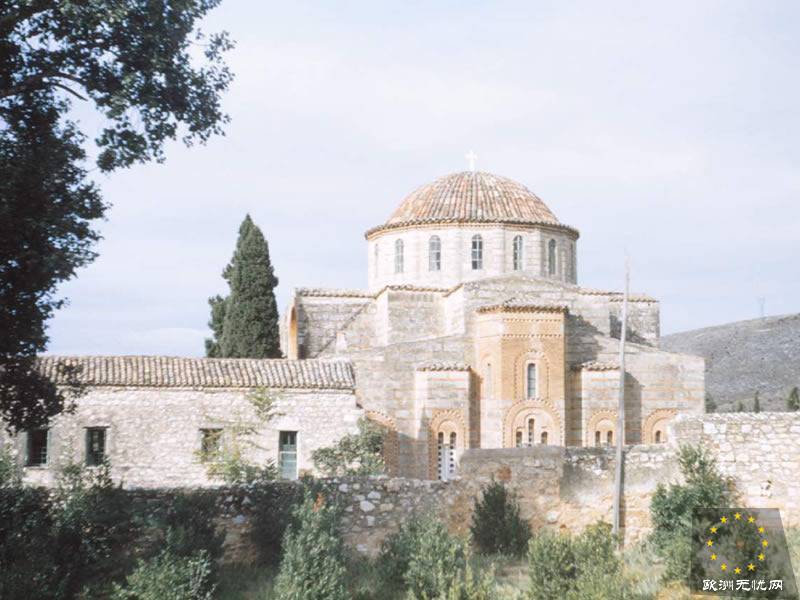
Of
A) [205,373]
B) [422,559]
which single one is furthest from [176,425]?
[422,559]

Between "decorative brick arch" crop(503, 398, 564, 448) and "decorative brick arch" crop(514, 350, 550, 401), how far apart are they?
23 cm

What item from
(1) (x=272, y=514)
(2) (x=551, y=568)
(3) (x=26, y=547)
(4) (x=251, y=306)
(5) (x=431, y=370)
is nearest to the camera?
(2) (x=551, y=568)

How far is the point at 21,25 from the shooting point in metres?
11.5

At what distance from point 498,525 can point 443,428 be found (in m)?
14.0

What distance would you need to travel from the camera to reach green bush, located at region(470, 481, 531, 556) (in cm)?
1397

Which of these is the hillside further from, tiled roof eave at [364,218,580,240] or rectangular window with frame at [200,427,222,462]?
rectangular window with frame at [200,427,222,462]

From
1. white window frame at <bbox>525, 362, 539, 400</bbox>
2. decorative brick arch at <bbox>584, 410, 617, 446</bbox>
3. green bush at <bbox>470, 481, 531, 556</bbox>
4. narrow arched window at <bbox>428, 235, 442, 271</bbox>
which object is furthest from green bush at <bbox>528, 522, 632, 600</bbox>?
narrow arched window at <bbox>428, 235, 442, 271</bbox>

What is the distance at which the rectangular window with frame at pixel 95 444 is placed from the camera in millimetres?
25125

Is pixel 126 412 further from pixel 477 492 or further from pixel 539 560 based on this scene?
pixel 539 560

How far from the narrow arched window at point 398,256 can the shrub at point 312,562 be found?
22.4 meters

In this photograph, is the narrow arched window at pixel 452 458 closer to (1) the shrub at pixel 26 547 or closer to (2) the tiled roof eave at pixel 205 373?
(2) the tiled roof eave at pixel 205 373

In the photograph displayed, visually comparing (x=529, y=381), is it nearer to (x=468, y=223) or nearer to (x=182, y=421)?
(x=468, y=223)

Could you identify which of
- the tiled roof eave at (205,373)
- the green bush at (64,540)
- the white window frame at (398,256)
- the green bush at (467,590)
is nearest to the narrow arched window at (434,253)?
the white window frame at (398,256)

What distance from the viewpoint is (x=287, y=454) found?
25.6 metres
